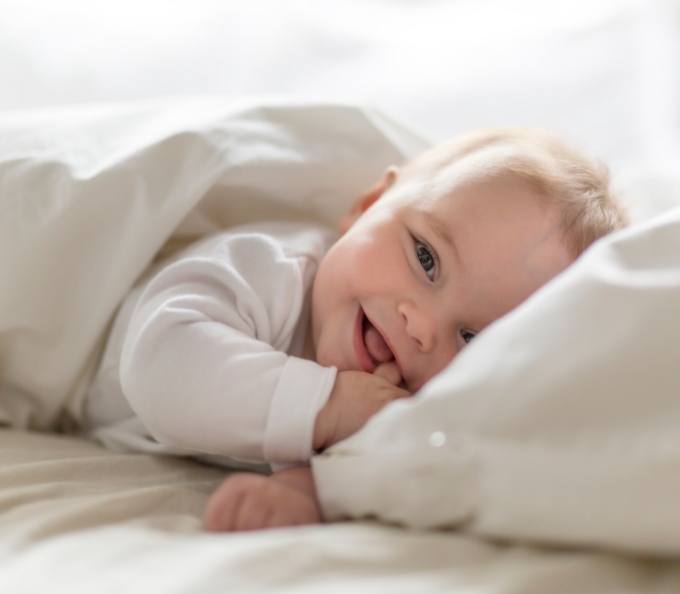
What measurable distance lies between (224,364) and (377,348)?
17 centimetres

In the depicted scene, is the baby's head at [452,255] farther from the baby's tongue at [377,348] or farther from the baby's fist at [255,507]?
the baby's fist at [255,507]

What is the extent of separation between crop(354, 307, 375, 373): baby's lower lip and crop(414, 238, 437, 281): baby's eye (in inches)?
3.4

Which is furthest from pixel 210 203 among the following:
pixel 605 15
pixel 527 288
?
pixel 605 15

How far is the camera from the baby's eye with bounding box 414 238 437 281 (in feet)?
3.65

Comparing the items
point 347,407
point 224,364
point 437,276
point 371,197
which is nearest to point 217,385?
point 224,364

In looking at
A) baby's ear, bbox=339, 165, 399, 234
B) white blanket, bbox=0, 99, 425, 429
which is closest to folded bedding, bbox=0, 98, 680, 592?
white blanket, bbox=0, 99, 425, 429

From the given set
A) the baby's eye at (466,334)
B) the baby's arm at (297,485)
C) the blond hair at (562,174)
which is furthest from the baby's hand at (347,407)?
the blond hair at (562,174)

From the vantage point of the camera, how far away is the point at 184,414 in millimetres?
1024

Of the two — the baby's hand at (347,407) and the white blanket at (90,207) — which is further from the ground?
the white blanket at (90,207)

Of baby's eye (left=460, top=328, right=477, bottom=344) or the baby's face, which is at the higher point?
the baby's face

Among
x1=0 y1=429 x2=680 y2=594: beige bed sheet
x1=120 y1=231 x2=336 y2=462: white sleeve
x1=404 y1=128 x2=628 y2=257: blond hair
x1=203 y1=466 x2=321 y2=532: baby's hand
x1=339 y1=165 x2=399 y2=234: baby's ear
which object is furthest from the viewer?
x1=339 y1=165 x2=399 y2=234: baby's ear

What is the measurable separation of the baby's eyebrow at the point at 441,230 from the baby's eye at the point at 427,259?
19mm

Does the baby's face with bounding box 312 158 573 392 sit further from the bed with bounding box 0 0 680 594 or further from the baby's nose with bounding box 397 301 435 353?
the bed with bounding box 0 0 680 594

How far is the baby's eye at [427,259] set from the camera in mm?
1112
